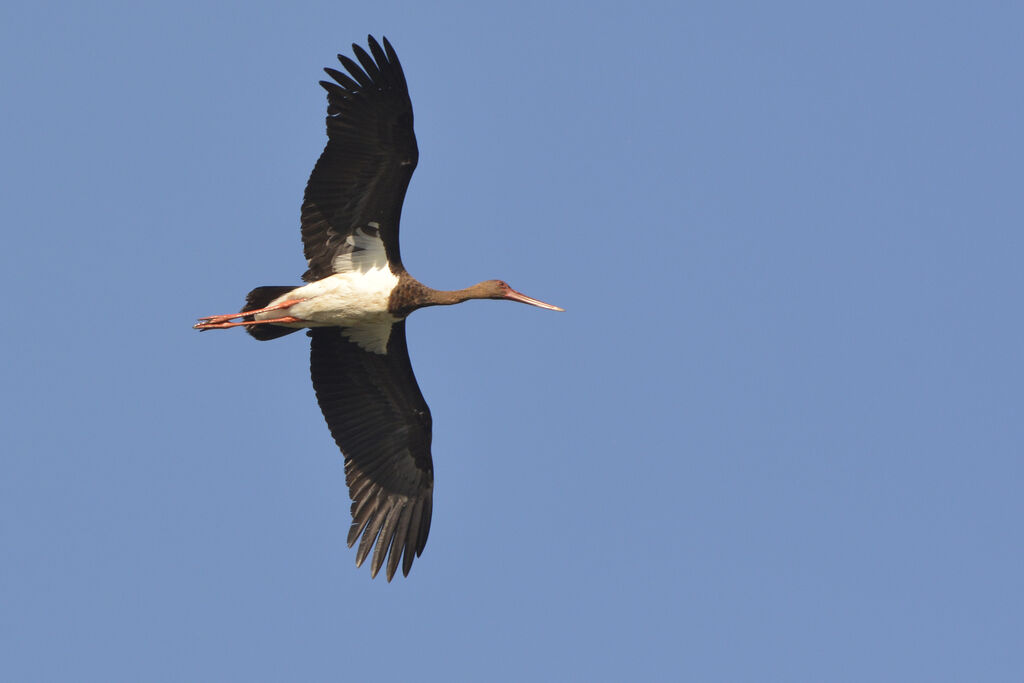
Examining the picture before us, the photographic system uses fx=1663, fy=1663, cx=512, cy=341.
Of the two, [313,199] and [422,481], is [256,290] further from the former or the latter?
[422,481]

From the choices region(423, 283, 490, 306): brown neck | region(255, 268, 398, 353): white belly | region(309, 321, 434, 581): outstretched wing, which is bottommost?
region(309, 321, 434, 581): outstretched wing

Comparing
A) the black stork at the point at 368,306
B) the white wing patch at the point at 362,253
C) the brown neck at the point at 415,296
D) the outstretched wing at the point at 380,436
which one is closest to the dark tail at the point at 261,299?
the black stork at the point at 368,306

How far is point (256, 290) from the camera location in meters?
17.5

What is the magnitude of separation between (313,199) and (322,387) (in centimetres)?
223

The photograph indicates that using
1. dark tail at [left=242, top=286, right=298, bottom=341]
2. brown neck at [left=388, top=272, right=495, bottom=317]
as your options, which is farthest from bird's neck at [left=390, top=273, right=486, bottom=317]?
dark tail at [left=242, top=286, right=298, bottom=341]

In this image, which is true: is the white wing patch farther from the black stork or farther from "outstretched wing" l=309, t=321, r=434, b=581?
"outstretched wing" l=309, t=321, r=434, b=581

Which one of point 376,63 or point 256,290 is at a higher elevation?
point 376,63

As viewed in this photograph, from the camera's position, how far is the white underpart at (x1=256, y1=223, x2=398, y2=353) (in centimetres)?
1764

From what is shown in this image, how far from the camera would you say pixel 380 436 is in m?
18.7

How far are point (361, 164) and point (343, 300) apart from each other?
58.5 inches

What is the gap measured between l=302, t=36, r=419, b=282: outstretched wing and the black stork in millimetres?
10

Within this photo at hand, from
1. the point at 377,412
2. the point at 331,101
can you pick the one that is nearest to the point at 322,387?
the point at 377,412

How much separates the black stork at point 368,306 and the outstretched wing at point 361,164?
10mm

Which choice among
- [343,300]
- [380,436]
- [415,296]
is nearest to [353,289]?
[343,300]
